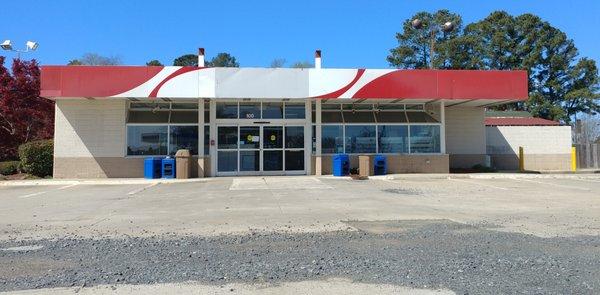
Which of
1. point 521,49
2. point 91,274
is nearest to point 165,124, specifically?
point 91,274

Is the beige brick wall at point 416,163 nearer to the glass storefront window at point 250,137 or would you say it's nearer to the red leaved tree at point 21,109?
the glass storefront window at point 250,137

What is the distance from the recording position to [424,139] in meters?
23.8

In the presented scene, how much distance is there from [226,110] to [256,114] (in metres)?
1.38

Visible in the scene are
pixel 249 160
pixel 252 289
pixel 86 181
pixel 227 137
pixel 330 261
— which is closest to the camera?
pixel 252 289

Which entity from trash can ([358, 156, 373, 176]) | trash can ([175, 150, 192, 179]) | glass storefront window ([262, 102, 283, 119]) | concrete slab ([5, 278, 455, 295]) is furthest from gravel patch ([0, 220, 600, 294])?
glass storefront window ([262, 102, 283, 119])

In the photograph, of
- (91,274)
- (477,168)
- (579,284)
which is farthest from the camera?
(477,168)

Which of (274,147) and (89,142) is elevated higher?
(89,142)

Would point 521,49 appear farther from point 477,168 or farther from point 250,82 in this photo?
point 250,82

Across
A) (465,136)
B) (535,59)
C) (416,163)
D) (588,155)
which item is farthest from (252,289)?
(535,59)

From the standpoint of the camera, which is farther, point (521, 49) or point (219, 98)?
point (521, 49)

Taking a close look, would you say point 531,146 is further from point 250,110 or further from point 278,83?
point 250,110

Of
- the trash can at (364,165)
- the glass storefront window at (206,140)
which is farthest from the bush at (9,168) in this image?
the trash can at (364,165)

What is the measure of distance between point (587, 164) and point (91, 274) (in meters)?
31.4

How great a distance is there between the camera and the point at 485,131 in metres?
26.3
